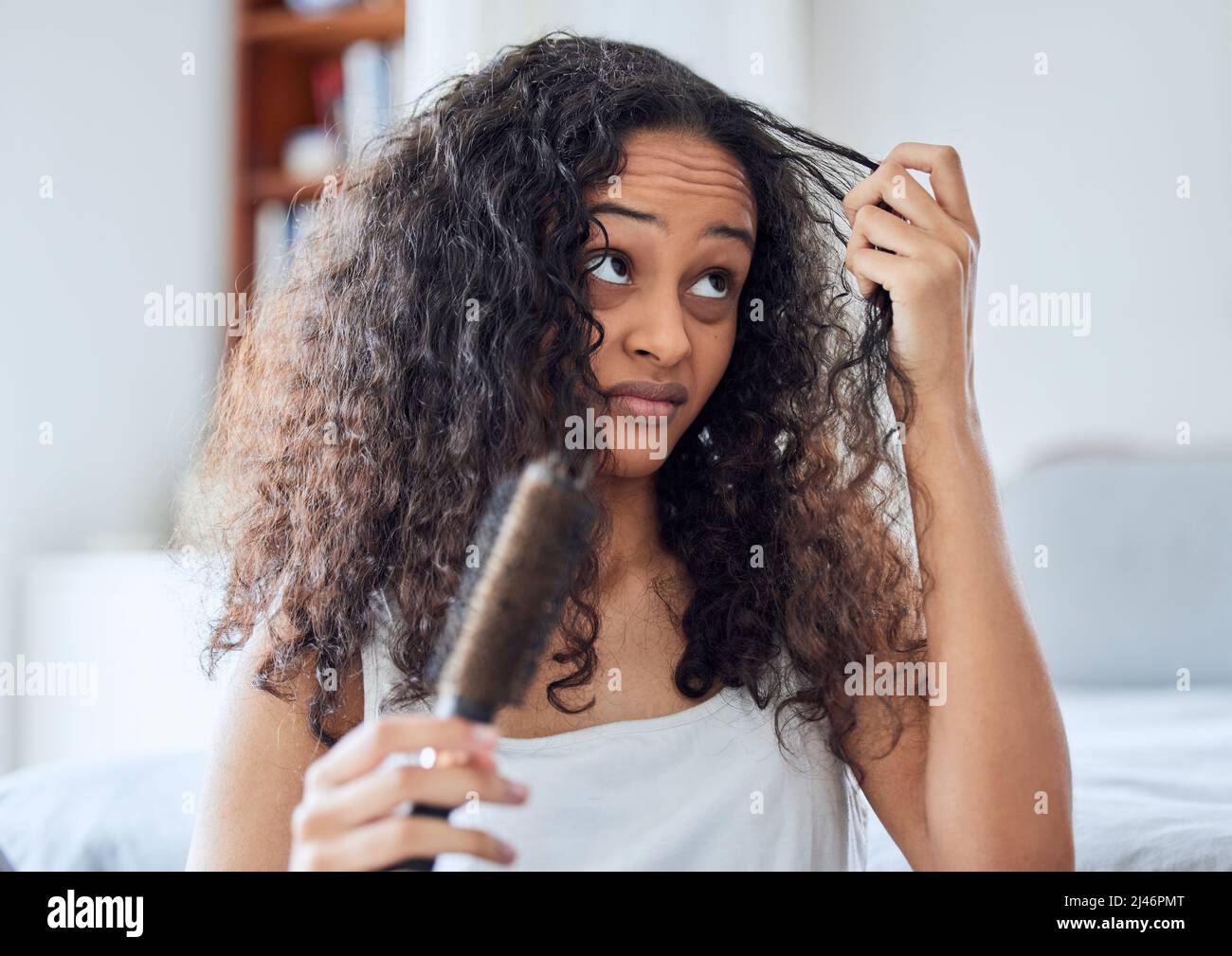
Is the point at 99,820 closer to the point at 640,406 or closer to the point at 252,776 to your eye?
the point at 252,776

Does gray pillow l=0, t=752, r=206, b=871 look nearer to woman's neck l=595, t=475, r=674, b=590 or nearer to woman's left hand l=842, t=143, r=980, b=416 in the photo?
woman's neck l=595, t=475, r=674, b=590

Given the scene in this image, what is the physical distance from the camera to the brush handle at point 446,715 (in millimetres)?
451

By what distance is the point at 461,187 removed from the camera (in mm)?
767

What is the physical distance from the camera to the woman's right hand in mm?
455

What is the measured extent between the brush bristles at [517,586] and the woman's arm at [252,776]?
0.28 meters

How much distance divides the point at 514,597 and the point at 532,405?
0.30 m

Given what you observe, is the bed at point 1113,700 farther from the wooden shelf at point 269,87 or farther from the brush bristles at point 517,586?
the wooden shelf at point 269,87

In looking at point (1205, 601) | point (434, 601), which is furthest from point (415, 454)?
point (1205, 601)

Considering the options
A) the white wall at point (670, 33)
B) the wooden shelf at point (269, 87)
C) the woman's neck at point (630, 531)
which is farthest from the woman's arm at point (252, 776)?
the wooden shelf at point (269, 87)

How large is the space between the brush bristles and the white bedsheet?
578 mm

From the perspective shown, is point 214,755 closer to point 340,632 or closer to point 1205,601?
point 340,632

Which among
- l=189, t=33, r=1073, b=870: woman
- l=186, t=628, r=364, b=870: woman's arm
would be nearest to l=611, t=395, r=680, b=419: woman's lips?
l=189, t=33, r=1073, b=870: woman
